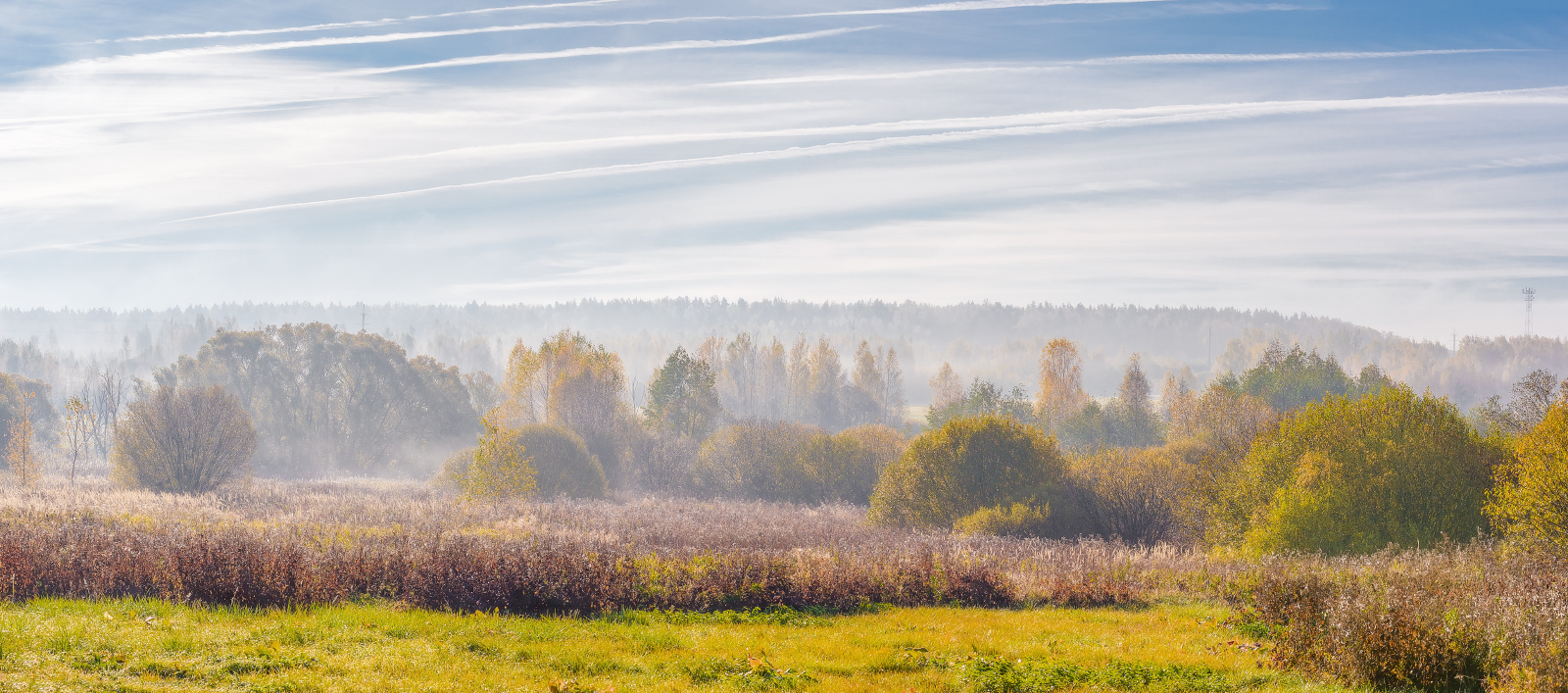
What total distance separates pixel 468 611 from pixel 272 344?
9302 centimetres

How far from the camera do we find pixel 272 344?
312 ft

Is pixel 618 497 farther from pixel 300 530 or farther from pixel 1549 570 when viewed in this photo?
pixel 1549 570

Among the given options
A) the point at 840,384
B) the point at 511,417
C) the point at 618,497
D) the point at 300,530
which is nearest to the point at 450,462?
the point at 618,497

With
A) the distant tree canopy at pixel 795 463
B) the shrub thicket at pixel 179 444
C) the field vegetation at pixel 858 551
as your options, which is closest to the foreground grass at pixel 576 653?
the field vegetation at pixel 858 551

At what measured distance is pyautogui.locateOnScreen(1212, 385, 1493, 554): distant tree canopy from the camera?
31.7 m

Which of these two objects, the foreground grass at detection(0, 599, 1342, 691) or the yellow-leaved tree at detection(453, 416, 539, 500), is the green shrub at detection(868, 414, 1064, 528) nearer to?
the yellow-leaved tree at detection(453, 416, 539, 500)

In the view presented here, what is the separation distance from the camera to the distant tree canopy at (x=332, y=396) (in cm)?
9038

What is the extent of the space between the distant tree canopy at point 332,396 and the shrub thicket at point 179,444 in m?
38.2

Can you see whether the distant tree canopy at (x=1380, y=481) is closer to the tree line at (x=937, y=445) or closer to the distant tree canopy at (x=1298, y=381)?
the tree line at (x=937, y=445)

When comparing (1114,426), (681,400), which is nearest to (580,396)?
(681,400)

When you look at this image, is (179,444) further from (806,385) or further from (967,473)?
(806,385)

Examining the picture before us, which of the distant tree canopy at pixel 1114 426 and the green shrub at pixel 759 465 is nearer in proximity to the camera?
the green shrub at pixel 759 465

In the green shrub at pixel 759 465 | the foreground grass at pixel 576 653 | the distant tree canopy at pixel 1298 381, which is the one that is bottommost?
the green shrub at pixel 759 465

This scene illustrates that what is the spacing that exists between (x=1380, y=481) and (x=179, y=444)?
192ft
